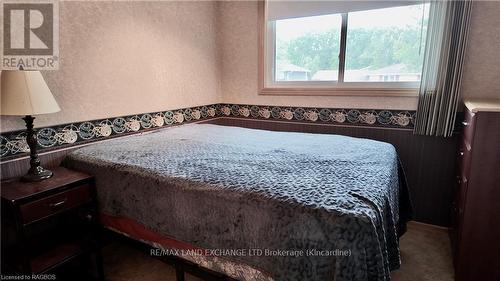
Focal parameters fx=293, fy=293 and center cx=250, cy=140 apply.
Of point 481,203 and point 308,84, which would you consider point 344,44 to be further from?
point 481,203

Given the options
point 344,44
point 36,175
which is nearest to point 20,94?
point 36,175

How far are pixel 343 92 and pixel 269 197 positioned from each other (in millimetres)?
1835

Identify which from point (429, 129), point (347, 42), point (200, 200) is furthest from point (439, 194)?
point (200, 200)

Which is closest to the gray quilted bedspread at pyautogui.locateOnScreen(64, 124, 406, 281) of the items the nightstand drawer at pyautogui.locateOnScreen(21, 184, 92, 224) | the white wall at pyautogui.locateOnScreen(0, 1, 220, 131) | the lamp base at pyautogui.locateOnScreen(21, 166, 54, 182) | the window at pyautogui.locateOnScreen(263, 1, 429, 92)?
the nightstand drawer at pyautogui.locateOnScreen(21, 184, 92, 224)

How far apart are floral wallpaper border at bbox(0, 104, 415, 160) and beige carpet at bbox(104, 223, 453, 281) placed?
906 millimetres

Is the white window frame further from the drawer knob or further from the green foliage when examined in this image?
the drawer knob

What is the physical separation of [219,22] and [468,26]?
2.34 metres

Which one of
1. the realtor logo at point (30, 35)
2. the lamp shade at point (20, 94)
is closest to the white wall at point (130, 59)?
the realtor logo at point (30, 35)

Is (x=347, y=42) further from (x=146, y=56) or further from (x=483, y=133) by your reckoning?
(x=146, y=56)

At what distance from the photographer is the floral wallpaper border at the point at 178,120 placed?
1895 mm

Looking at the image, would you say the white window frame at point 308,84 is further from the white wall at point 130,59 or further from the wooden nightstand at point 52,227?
the wooden nightstand at point 52,227

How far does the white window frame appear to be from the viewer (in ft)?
8.29

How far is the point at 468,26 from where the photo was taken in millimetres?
2148

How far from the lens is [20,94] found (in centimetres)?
153
